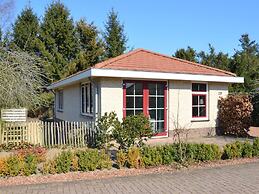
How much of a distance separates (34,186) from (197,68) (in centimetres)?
1163

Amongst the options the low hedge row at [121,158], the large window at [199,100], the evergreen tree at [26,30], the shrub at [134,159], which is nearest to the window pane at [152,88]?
the large window at [199,100]

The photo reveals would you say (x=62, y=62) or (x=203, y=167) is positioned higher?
(x=62, y=62)

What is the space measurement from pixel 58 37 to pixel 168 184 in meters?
30.6

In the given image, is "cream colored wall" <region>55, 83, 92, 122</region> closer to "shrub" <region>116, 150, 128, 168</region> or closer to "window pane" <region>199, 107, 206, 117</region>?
"window pane" <region>199, 107, 206, 117</region>

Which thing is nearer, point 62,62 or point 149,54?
point 149,54

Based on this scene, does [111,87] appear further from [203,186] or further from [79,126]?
[203,186]

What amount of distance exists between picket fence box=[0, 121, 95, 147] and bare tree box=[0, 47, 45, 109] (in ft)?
5.59

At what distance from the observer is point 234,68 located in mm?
32656

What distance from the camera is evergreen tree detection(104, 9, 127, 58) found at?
125 ft

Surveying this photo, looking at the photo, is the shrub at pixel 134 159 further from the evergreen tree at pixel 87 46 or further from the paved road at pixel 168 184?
the evergreen tree at pixel 87 46

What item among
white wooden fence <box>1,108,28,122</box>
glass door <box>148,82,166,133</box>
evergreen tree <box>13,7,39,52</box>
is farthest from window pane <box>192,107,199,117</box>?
evergreen tree <box>13,7,39,52</box>

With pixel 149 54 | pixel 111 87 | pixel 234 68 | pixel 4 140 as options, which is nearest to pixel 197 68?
pixel 149 54

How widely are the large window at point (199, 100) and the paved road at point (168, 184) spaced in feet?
26.8

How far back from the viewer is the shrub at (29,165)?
828 centimetres
